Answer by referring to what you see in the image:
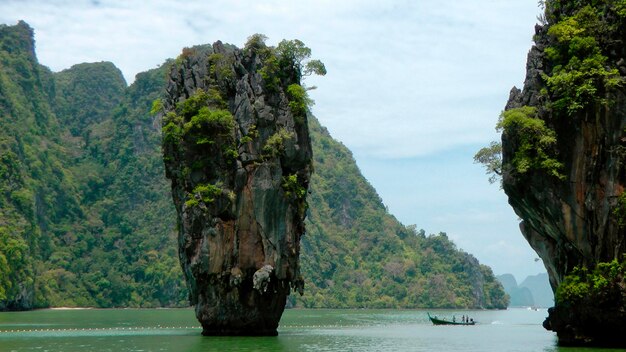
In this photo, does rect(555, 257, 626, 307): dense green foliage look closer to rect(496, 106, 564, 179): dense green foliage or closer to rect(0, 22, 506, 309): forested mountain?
rect(496, 106, 564, 179): dense green foliage

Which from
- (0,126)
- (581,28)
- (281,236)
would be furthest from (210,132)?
(0,126)

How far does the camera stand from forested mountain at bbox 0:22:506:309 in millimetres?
114562

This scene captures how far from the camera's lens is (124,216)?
13625cm

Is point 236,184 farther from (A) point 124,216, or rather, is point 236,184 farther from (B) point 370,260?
(B) point 370,260

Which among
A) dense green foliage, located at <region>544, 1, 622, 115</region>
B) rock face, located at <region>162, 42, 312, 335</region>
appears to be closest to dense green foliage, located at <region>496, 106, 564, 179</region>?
dense green foliage, located at <region>544, 1, 622, 115</region>

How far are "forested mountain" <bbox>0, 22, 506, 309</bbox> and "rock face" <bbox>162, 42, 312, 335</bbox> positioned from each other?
58.0m

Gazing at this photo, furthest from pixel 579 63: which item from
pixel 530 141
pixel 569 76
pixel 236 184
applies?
pixel 236 184

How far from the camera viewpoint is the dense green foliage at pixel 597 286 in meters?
29.2

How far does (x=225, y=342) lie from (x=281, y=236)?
20.8ft

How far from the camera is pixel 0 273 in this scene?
7669cm

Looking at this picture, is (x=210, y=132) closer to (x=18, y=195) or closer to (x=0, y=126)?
(x=18, y=195)

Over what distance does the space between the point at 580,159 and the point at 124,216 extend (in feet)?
374

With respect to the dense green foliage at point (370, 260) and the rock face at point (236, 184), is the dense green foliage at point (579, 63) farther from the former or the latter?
the dense green foliage at point (370, 260)

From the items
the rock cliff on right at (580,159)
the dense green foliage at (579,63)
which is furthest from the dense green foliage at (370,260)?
the dense green foliage at (579,63)
